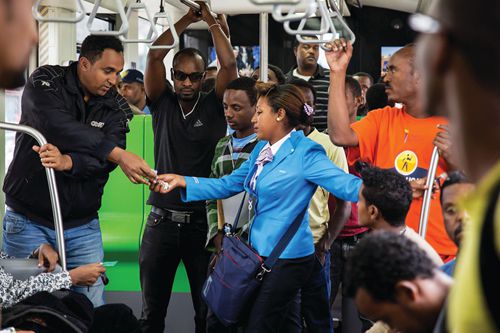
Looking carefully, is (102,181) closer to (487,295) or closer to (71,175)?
(71,175)

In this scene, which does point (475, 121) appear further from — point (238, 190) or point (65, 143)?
point (238, 190)

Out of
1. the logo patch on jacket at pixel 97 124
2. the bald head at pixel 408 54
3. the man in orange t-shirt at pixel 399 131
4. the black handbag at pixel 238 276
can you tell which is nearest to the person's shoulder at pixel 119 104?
the logo patch on jacket at pixel 97 124

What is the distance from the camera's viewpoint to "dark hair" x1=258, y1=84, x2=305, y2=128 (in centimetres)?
413

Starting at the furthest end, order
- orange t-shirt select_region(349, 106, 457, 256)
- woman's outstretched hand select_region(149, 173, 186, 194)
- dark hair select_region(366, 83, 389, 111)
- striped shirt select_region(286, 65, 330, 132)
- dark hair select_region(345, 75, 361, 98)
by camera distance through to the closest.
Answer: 1. dark hair select_region(366, 83, 389, 111)
2. striped shirt select_region(286, 65, 330, 132)
3. dark hair select_region(345, 75, 361, 98)
4. woman's outstretched hand select_region(149, 173, 186, 194)
5. orange t-shirt select_region(349, 106, 457, 256)

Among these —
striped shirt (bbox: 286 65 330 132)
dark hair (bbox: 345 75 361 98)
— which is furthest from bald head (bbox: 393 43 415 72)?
striped shirt (bbox: 286 65 330 132)

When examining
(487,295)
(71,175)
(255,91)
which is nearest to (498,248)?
(487,295)

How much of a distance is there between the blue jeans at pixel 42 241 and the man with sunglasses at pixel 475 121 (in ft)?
9.97

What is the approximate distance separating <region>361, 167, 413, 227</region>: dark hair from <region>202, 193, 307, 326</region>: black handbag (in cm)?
84

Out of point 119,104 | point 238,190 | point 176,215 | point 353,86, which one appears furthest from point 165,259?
point 353,86

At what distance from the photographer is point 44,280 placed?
3240 mm

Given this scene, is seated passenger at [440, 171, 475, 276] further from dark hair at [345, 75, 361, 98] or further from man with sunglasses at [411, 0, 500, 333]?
dark hair at [345, 75, 361, 98]

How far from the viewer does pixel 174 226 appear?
182 inches

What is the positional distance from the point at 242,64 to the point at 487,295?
1575 centimetres

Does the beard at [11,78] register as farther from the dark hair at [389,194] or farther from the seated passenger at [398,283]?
the dark hair at [389,194]
